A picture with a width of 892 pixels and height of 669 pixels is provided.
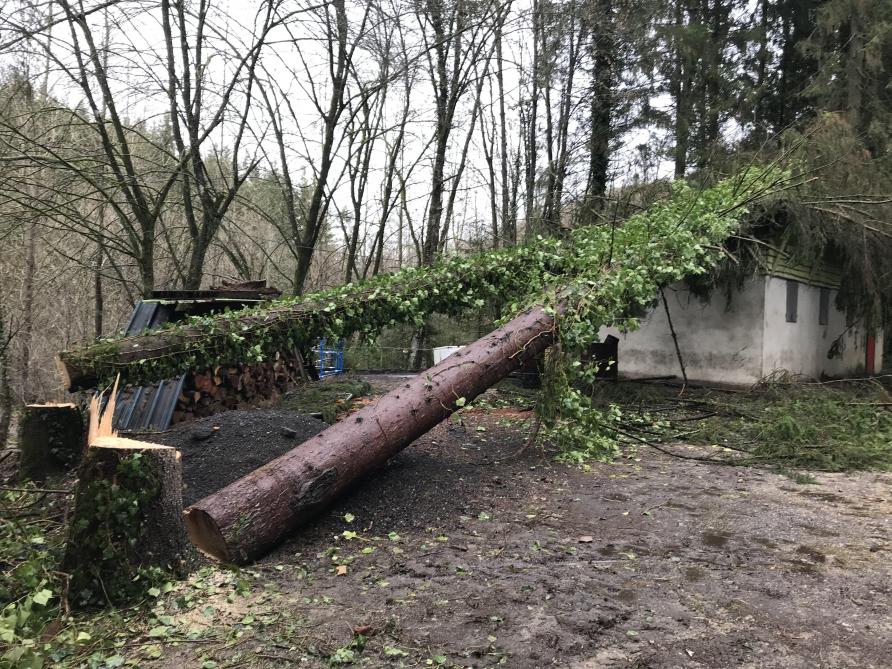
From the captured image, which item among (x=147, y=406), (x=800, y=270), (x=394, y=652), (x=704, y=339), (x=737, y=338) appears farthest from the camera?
(x=800, y=270)

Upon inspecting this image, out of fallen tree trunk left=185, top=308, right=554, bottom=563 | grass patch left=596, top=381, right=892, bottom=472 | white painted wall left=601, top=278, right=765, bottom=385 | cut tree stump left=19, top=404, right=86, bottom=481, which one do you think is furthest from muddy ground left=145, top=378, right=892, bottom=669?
white painted wall left=601, top=278, right=765, bottom=385

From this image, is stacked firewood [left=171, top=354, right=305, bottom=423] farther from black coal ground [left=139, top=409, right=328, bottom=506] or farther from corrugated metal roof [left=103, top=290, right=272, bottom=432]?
black coal ground [left=139, top=409, right=328, bottom=506]

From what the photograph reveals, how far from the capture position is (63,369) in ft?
16.2

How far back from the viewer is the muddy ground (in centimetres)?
240

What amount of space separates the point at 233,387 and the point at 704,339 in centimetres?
798

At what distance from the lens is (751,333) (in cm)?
998

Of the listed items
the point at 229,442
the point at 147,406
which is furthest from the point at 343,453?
the point at 147,406

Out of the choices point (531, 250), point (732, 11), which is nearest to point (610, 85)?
point (732, 11)

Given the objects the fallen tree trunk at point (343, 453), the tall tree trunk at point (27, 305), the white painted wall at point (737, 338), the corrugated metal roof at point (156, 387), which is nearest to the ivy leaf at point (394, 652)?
the fallen tree trunk at point (343, 453)

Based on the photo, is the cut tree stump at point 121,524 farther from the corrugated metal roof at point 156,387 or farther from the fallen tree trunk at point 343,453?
the corrugated metal roof at point 156,387

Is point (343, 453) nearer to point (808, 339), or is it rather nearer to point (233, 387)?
point (233, 387)

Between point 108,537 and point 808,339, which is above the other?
point 808,339

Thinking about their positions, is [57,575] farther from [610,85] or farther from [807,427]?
[610,85]

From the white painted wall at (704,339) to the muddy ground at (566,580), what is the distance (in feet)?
17.2
